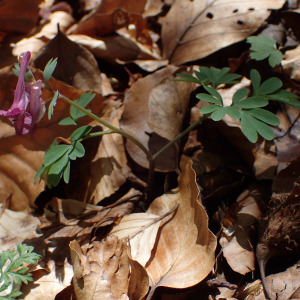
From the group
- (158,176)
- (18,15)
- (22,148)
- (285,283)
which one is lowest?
(285,283)

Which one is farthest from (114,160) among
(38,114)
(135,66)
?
(135,66)

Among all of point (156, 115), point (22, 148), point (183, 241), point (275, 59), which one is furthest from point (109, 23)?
point (183, 241)

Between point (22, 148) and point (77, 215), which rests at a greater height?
point (22, 148)

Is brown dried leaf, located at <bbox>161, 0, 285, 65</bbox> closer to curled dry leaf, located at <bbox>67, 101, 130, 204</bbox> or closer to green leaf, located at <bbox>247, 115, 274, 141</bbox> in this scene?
curled dry leaf, located at <bbox>67, 101, 130, 204</bbox>

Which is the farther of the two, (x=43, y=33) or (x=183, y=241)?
(x=43, y=33)

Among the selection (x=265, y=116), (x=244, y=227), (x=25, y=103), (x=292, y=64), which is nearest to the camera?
(x=25, y=103)

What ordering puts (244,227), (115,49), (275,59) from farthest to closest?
(115,49)
(275,59)
(244,227)

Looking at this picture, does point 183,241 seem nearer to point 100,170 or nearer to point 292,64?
point 100,170

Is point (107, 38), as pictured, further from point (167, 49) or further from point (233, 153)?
point (233, 153)
